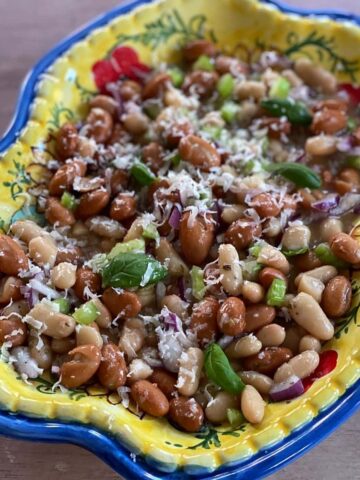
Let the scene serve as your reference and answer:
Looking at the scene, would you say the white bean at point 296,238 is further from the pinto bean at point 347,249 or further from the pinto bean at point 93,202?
the pinto bean at point 93,202

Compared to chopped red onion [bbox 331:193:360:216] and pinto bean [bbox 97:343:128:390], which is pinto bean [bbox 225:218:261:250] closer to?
chopped red onion [bbox 331:193:360:216]

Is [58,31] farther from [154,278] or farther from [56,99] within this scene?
A: [154,278]

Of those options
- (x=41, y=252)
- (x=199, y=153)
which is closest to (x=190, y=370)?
(x=41, y=252)

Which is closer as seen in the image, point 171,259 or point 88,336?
point 88,336

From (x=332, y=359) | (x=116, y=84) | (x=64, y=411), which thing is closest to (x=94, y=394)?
(x=64, y=411)

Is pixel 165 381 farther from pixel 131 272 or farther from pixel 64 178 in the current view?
pixel 64 178
